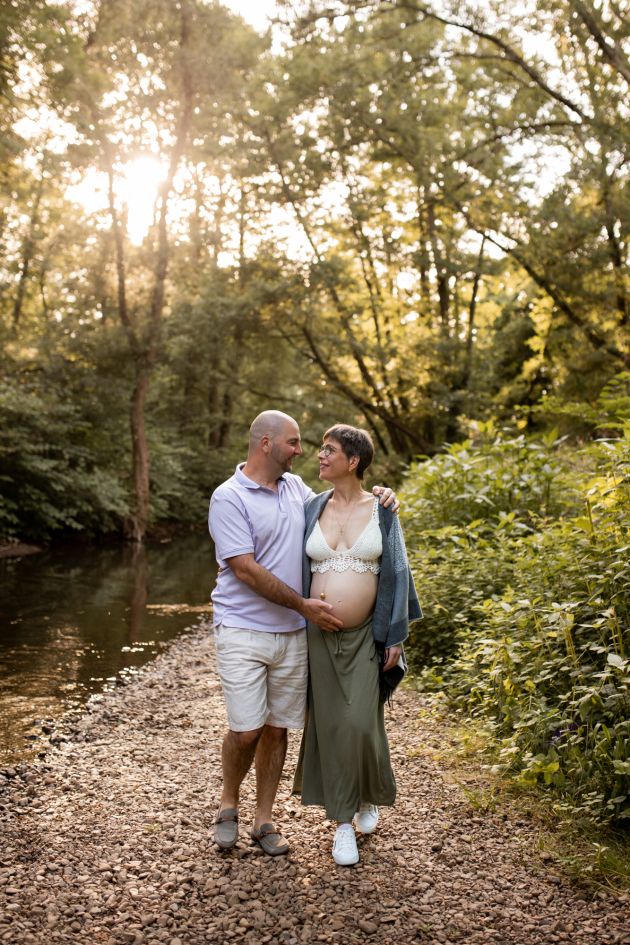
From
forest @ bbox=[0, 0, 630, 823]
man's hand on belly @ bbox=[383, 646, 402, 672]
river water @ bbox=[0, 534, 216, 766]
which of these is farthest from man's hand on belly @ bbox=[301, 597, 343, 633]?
forest @ bbox=[0, 0, 630, 823]

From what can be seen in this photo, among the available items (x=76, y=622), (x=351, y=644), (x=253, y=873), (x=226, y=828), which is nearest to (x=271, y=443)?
(x=351, y=644)

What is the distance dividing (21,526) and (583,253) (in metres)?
13.9

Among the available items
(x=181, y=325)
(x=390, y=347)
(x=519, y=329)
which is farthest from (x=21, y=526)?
(x=519, y=329)

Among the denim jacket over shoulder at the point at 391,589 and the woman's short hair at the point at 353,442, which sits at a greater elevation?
the woman's short hair at the point at 353,442

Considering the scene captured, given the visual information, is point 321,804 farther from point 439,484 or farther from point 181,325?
point 181,325

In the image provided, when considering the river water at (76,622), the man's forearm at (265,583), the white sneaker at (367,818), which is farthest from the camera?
the river water at (76,622)

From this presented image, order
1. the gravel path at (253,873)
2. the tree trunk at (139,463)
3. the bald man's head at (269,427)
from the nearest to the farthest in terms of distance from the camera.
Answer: the gravel path at (253,873) → the bald man's head at (269,427) → the tree trunk at (139,463)

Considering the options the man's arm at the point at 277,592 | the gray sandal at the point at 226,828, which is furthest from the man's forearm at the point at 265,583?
the gray sandal at the point at 226,828

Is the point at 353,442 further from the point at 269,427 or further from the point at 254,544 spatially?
the point at 254,544

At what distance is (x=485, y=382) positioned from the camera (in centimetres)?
2242

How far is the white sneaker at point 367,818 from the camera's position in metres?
4.33

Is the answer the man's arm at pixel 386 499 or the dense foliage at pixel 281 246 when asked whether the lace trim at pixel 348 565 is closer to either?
the man's arm at pixel 386 499

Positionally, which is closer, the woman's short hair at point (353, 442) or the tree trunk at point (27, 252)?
the woman's short hair at point (353, 442)

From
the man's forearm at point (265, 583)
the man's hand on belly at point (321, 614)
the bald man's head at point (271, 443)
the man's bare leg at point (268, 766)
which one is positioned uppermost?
the bald man's head at point (271, 443)
